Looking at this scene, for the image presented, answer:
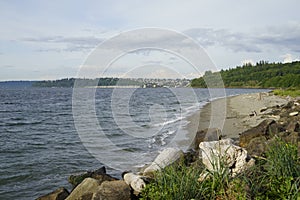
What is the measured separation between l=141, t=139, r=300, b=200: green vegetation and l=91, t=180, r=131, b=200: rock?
0.48 metres

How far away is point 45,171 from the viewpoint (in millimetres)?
11211

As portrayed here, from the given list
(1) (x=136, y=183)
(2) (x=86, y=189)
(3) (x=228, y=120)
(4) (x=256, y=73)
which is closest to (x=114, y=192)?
(1) (x=136, y=183)

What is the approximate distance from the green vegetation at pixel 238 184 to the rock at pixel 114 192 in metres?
0.48

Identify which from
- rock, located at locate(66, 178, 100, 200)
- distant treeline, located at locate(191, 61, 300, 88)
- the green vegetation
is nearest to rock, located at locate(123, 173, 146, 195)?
the green vegetation

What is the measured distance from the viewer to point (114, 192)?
5.43 m

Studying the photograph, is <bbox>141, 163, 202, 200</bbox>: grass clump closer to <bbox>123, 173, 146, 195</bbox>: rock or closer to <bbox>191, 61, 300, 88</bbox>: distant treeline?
<bbox>123, 173, 146, 195</bbox>: rock

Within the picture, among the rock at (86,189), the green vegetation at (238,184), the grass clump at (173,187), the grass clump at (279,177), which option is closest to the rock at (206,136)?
the rock at (86,189)

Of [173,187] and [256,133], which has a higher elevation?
[173,187]

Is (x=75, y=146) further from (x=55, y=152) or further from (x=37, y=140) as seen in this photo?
(x=37, y=140)

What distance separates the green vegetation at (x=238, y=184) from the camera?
4.33 metres

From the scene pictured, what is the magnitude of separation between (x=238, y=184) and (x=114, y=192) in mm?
2155

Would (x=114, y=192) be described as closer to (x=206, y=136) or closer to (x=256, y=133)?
(x=256, y=133)

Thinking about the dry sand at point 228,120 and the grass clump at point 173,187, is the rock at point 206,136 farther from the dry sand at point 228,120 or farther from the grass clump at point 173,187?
the grass clump at point 173,187

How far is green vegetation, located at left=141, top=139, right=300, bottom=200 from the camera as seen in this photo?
4.33 metres
